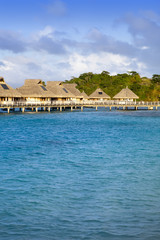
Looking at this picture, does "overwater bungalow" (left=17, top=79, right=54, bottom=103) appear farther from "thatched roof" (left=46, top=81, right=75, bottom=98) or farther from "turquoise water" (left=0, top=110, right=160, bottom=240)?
"turquoise water" (left=0, top=110, right=160, bottom=240)

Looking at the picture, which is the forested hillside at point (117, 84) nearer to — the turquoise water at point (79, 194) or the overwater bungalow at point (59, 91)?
the overwater bungalow at point (59, 91)

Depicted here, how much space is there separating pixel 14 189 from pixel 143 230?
224 inches

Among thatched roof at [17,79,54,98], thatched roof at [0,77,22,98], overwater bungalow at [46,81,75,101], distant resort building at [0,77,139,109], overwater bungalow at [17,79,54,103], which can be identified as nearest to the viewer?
thatched roof at [0,77,22,98]

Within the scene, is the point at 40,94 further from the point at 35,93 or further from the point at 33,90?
the point at 33,90

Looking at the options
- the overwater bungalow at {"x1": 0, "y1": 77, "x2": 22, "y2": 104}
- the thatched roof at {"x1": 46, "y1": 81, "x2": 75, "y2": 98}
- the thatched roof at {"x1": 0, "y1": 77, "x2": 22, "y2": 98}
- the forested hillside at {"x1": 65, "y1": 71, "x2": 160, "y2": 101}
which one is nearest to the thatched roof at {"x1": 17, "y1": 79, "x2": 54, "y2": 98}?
the thatched roof at {"x1": 46, "y1": 81, "x2": 75, "y2": 98}

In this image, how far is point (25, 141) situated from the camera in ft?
88.5

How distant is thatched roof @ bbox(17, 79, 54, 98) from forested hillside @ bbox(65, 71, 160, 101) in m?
38.5

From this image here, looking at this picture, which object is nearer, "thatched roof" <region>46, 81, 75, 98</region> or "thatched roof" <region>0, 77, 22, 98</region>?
"thatched roof" <region>0, 77, 22, 98</region>

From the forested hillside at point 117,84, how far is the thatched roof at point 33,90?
38.5 metres

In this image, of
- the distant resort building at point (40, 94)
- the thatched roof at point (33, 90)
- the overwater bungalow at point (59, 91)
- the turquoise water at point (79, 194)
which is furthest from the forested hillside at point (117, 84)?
the turquoise water at point (79, 194)

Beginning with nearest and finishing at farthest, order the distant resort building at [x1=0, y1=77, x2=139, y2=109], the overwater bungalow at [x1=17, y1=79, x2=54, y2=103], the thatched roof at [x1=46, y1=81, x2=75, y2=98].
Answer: the distant resort building at [x1=0, y1=77, x2=139, y2=109] < the overwater bungalow at [x1=17, y1=79, x2=54, y2=103] < the thatched roof at [x1=46, y1=81, x2=75, y2=98]

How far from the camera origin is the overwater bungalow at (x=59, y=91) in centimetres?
7046

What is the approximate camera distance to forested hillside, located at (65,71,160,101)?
103875mm

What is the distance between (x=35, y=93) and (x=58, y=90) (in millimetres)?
7683
